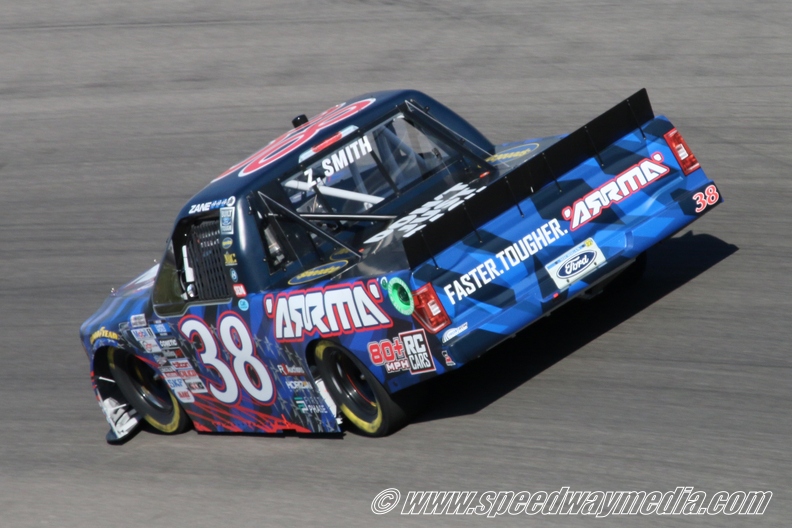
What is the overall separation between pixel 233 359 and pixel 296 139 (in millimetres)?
1445

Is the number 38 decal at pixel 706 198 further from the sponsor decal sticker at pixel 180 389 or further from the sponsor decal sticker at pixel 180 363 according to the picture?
the sponsor decal sticker at pixel 180 389

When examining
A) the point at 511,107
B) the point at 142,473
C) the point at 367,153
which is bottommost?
the point at 142,473

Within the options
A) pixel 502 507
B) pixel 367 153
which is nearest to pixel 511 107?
pixel 367 153

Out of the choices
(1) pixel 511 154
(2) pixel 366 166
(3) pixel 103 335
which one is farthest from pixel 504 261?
(3) pixel 103 335

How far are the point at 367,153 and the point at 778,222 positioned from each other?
122 inches

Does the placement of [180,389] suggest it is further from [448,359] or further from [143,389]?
[448,359]

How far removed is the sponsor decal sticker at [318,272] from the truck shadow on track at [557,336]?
843 millimetres

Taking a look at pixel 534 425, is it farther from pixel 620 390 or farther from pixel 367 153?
pixel 367 153

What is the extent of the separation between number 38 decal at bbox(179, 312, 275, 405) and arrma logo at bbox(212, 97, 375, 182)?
0.92 metres

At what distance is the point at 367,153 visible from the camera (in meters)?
6.70

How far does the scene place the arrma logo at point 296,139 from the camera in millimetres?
6555

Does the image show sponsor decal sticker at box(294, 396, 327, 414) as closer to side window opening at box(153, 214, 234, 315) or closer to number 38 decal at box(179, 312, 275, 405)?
number 38 decal at box(179, 312, 275, 405)

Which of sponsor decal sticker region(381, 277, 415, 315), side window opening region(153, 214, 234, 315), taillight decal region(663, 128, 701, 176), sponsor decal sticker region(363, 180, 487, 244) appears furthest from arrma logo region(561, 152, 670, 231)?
side window opening region(153, 214, 234, 315)

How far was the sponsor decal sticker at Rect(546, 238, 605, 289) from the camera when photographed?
5656 millimetres
